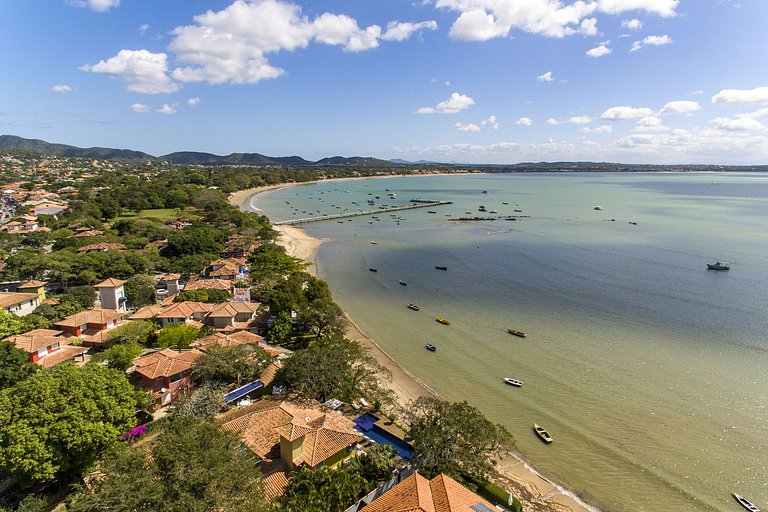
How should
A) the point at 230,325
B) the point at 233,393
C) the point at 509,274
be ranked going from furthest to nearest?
the point at 509,274 → the point at 230,325 → the point at 233,393

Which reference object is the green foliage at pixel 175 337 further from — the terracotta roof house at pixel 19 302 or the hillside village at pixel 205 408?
the terracotta roof house at pixel 19 302

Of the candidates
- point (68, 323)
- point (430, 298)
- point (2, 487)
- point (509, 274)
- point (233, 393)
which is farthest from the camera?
point (509, 274)

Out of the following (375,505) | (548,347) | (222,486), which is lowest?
(548,347)

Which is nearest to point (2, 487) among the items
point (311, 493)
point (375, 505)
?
point (311, 493)

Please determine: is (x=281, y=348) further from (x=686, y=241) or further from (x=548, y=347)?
(x=686, y=241)

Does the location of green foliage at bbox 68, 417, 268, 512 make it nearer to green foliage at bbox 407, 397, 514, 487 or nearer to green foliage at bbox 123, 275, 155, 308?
green foliage at bbox 407, 397, 514, 487

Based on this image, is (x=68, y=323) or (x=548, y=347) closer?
(x=68, y=323)

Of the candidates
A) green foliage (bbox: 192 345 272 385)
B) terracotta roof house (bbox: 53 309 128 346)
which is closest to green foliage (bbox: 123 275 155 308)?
terracotta roof house (bbox: 53 309 128 346)
